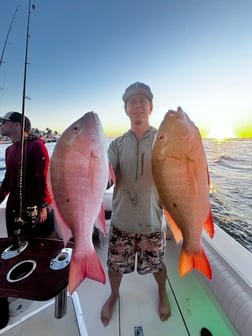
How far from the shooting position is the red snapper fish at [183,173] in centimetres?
71

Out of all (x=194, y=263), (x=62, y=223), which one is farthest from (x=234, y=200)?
(x=62, y=223)

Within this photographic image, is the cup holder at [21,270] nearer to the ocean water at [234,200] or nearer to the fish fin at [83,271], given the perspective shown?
the fish fin at [83,271]

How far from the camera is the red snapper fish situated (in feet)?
2.33

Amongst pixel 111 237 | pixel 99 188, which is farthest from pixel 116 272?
pixel 99 188

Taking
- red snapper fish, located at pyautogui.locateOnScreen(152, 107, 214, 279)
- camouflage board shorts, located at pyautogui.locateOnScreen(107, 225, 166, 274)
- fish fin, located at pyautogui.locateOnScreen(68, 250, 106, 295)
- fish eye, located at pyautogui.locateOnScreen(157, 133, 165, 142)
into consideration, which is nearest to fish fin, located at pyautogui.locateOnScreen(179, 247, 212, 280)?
red snapper fish, located at pyautogui.locateOnScreen(152, 107, 214, 279)

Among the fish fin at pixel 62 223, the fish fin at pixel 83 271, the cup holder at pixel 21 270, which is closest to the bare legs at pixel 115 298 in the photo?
the cup holder at pixel 21 270

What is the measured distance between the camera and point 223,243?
67.3 inches

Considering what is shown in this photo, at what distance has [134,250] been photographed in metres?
1.44

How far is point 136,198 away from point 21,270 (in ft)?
2.55

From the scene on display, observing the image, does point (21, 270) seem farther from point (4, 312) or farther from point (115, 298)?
point (115, 298)

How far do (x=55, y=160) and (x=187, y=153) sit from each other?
0.48m

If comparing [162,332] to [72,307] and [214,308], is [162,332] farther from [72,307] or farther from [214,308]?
[72,307]

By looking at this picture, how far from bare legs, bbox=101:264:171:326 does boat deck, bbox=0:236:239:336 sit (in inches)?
1.7

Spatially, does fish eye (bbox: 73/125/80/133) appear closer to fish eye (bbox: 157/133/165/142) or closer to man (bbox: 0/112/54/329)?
fish eye (bbox: 157/133/165/142)
